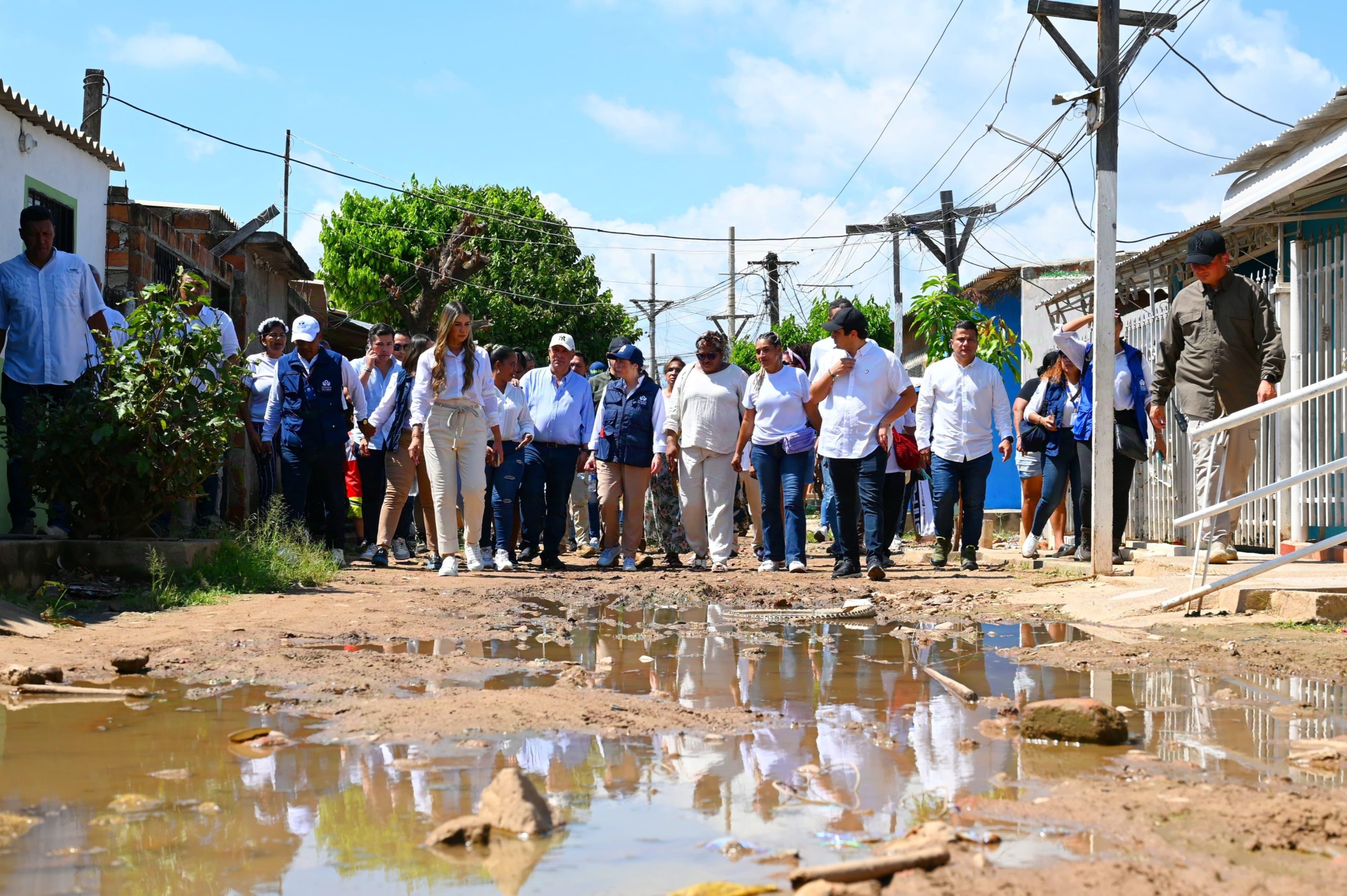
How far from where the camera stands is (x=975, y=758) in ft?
11.2

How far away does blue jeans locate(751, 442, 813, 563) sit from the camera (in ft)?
30.9

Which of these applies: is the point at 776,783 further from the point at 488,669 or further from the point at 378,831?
the point at 488,669

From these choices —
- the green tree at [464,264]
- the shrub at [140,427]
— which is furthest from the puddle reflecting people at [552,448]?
the green tree at [464,264]

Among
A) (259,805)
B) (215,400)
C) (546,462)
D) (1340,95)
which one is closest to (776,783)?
(259,805)

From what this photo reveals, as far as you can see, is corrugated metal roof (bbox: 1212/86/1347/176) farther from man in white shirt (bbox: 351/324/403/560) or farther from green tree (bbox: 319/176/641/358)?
green tree (bbox: 319/176/641/358)

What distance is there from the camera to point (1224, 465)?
7445mm

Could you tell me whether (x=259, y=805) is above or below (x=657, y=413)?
below

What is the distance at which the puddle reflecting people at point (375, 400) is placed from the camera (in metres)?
10.7

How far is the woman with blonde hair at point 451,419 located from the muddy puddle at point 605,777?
442 centimetres

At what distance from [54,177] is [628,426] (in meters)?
4.62

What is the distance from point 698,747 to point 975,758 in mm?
740

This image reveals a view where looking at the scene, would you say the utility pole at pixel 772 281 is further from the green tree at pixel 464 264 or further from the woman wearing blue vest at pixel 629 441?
the woman wearing blue vest at pixel 629 441

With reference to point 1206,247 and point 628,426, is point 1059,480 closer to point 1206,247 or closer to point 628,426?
point 1206,247

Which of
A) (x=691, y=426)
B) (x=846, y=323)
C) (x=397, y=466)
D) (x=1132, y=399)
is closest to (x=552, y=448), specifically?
(x=691, y=426)
